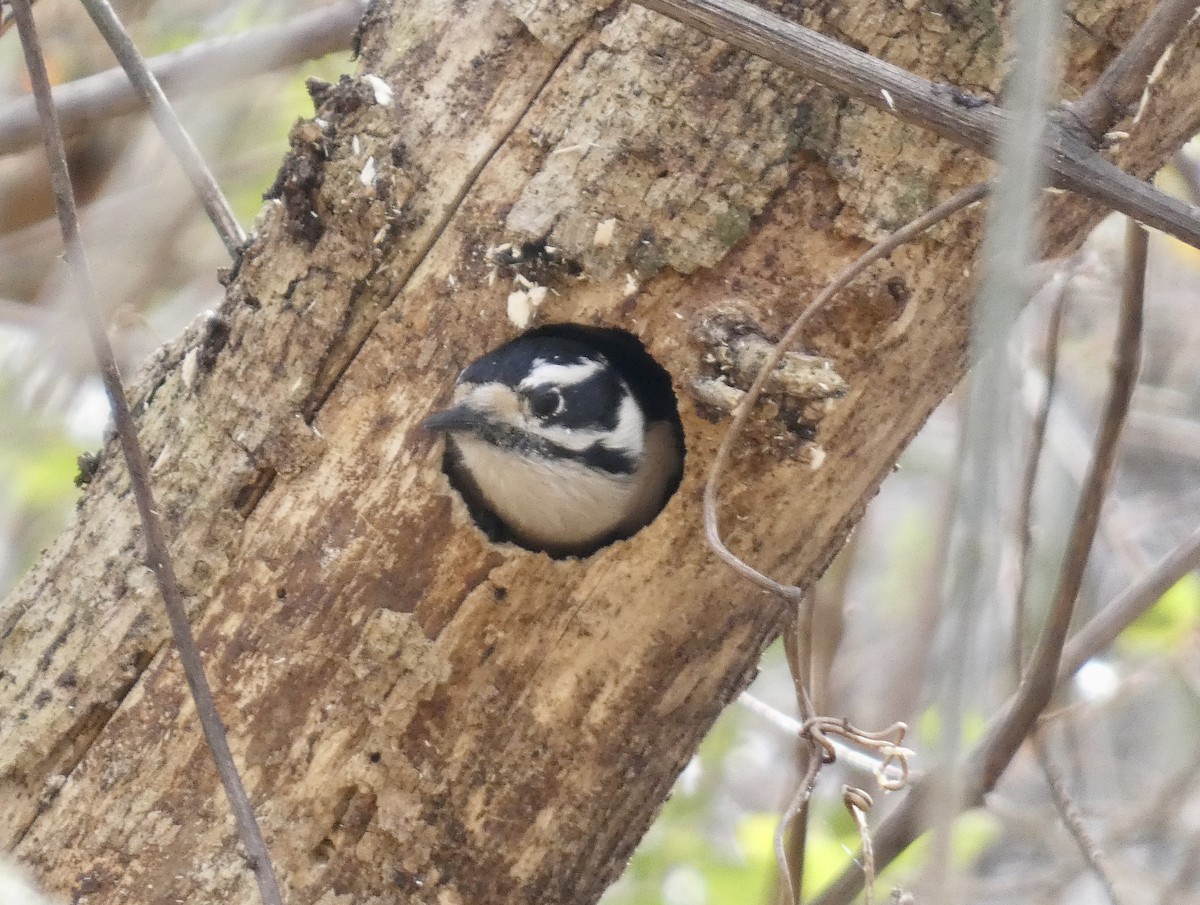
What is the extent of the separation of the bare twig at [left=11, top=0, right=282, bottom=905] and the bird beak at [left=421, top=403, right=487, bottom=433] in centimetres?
49

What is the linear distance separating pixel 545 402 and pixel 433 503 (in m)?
0.51

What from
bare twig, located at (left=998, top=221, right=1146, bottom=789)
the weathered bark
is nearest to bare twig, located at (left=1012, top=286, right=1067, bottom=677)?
bare twig, located at (left=998, top=221, right=1146, bottom=789)

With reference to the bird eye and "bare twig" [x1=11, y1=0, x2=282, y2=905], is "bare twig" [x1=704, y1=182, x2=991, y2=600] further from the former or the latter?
"bare twig" [x1=11, y1=0, x2=282, y2=905]

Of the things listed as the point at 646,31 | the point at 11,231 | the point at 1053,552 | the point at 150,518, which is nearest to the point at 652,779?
the point at 150,518

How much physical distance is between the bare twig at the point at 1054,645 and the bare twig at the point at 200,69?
2.12 m

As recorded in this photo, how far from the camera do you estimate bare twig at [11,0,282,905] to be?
6.07ft

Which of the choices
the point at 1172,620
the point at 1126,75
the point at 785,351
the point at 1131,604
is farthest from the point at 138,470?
the point at 1172,620

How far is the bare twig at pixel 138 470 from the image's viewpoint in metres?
1.85

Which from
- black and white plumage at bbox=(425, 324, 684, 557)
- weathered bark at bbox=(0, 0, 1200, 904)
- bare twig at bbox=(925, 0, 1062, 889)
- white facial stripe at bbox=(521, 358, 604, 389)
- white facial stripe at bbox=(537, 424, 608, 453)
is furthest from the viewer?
white facial stripe at bbox=(537, 424, 608, 453)

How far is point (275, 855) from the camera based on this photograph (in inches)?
87.5

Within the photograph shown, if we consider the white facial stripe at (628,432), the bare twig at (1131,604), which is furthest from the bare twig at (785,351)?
the bare twig at (1131,604)

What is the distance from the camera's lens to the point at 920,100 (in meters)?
1.72

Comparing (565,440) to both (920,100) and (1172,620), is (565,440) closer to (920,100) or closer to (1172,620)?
(920,100)

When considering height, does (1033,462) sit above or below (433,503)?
above
